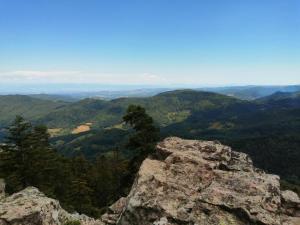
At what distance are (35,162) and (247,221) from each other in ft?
135

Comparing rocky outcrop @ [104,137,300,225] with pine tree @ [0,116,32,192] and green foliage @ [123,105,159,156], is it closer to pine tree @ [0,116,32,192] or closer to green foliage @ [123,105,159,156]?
green foliage @ [123,105,159,156]

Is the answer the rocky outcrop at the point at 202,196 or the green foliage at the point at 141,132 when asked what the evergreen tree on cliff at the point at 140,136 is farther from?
the rocky outcrop at the point at 202,196

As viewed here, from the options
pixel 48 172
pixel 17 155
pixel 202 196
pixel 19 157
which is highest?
pixel 202 196

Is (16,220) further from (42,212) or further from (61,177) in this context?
(61,177)

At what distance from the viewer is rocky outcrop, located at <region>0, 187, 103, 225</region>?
23.4m

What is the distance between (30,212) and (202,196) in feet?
41.5

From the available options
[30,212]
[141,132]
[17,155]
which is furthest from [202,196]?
[17,155]

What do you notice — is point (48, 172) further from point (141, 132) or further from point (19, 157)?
point (141, 132)

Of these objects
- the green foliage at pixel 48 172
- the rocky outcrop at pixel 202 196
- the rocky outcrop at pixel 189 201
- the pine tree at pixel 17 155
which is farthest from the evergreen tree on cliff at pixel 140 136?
the rocky outcrop at pixel 189 201

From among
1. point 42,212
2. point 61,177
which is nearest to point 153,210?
point 42,212

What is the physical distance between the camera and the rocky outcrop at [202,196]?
20.1 metres

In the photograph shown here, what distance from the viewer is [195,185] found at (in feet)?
85.5

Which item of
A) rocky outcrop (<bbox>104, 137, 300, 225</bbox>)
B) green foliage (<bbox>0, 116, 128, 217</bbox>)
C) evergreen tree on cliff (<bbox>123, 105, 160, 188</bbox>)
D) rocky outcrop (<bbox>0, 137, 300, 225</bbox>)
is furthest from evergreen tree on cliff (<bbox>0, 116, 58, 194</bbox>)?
rocky outcrop (<bbox>104, 137, 300, 225</bbox>)

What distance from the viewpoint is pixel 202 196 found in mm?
21812
